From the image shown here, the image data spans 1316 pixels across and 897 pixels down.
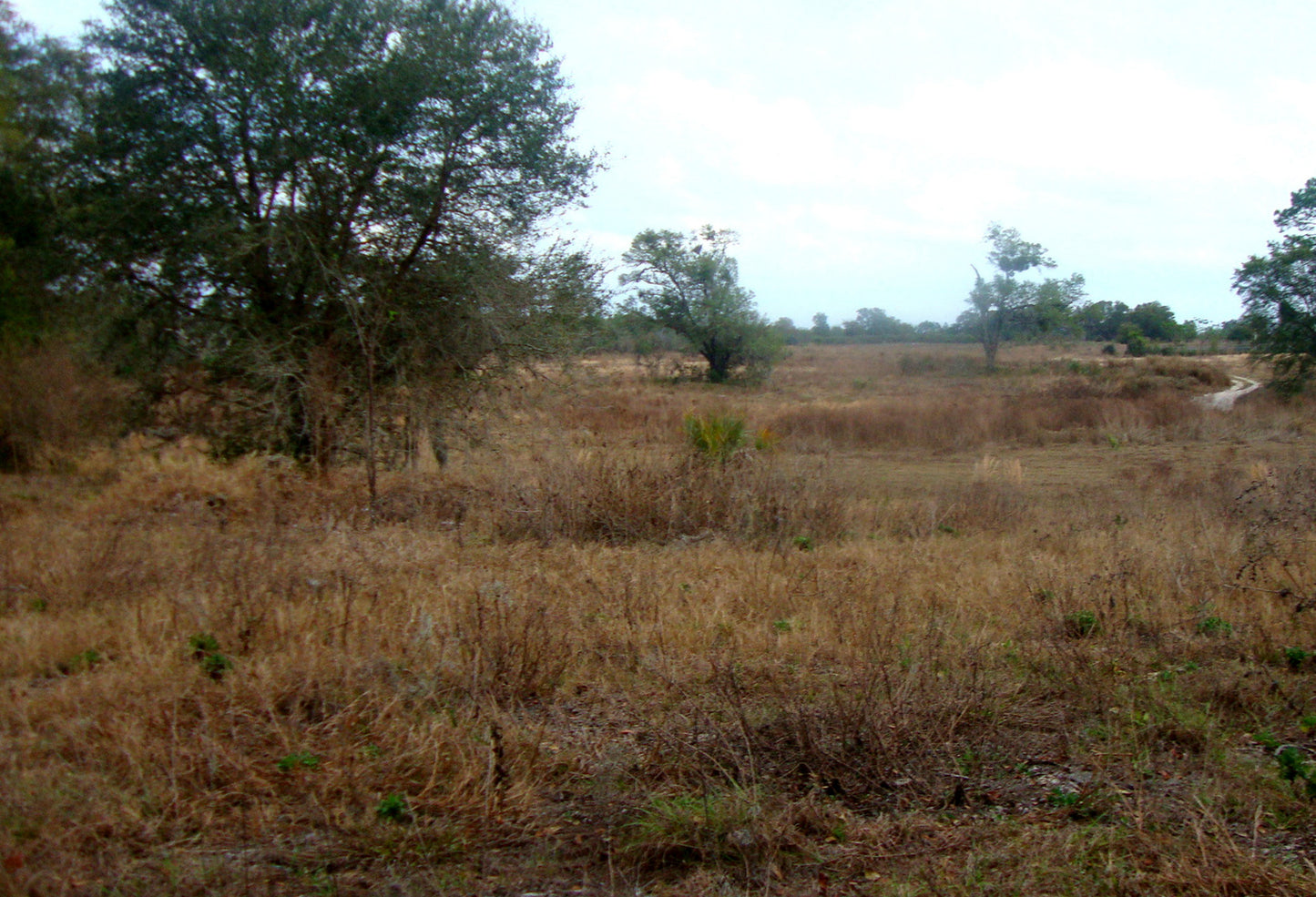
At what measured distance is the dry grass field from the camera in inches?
124

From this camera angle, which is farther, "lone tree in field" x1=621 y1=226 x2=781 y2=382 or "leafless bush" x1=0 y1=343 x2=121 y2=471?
"lone tree in field" x1=621 y1=226 x2=781 y2=382

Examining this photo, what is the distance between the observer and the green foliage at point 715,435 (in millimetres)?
10991

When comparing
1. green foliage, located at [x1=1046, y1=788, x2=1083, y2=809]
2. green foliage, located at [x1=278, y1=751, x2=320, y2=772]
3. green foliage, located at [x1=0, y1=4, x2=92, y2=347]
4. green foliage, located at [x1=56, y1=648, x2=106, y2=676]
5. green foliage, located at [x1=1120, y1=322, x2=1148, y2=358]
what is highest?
green foliage, located at [x1=0, y1=4, x2=92, y2=347]

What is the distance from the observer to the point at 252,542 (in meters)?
6.50

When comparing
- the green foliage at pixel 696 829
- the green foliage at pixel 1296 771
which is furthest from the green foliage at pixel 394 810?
the green foliage at pixel 1296 771

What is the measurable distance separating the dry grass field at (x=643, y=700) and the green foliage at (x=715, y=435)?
1.20 metres

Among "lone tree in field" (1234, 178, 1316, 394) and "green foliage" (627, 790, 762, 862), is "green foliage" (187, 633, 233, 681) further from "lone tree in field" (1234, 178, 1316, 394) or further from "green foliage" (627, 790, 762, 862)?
"lone tree in field" (1234, 178, 1316, 394)

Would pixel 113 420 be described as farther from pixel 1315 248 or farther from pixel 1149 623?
pixel 1315 248

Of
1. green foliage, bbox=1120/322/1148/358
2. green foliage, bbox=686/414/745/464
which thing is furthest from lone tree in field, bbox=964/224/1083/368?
green foliage, bbox=686/414/745/464

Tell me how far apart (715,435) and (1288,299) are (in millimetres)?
22610

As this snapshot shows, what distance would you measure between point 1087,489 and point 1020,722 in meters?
11.4

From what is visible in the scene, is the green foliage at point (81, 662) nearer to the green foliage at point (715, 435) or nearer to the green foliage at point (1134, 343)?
the green foliage at point (715, 435)

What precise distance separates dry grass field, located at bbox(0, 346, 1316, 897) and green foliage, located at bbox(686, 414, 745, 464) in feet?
3.93

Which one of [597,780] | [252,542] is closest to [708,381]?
[252,542]
